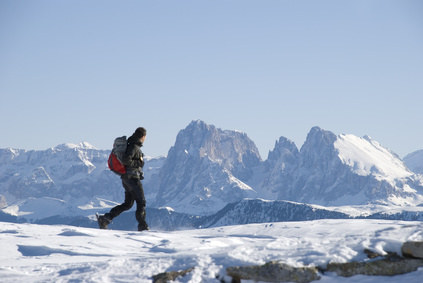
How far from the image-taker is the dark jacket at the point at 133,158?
54.6 ft

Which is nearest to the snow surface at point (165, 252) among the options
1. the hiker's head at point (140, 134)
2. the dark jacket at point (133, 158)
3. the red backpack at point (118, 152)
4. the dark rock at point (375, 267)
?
the dark rock at point (375, 267)

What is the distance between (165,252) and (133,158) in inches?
156

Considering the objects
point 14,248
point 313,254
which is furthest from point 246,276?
point 14,248

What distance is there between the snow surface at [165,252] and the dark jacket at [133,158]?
176cm

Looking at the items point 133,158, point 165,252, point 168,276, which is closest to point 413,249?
point 168,276

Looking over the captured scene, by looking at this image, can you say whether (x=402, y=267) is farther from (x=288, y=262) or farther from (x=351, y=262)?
(x=288, y=262)

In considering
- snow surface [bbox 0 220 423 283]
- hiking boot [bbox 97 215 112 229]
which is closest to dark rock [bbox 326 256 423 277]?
snow surface [bbox 0 220 423 283]

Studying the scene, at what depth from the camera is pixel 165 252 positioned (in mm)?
13750

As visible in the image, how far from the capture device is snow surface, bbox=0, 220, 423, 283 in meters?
10.8

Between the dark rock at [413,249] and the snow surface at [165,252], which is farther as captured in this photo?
the dark rock at [413,249]

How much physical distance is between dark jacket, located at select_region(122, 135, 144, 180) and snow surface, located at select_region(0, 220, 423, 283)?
1.76 metres

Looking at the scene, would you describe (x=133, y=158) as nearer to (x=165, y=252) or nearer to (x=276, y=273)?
(x=165, y=252)

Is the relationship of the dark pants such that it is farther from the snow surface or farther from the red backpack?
the snow surface

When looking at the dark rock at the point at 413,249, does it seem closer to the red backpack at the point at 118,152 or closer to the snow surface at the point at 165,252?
the snow surface at the point at 165,252
